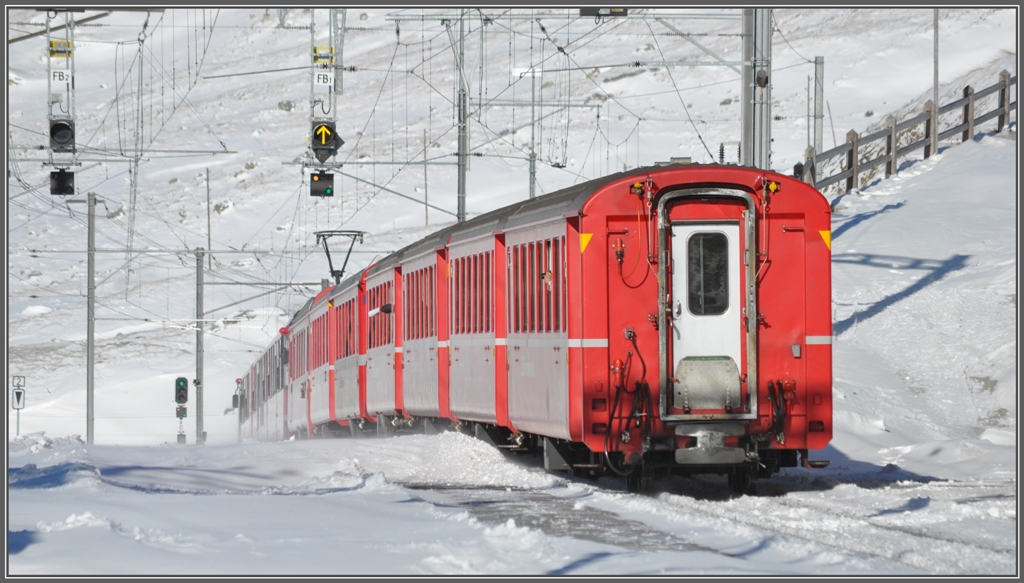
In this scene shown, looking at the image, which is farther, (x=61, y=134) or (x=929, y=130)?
(x=929, y=130)

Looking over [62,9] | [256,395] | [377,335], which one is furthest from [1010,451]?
[256,395]

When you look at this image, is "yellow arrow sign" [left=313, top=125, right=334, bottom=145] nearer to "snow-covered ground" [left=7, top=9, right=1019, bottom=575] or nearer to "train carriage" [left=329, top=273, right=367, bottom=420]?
"train carriage" [left=329, top=273, right=367, bottom=420]

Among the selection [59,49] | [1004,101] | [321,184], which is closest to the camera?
[59,49]

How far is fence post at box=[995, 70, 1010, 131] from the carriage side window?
25949mm

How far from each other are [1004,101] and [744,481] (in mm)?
26146

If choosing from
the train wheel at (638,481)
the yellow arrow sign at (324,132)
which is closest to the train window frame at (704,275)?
the train wheel at (638,481)

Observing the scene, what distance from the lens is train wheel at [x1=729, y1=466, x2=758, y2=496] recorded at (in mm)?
11703

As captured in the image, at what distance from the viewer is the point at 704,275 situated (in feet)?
37.3

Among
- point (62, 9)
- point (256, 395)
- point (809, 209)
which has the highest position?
point (62, 9)

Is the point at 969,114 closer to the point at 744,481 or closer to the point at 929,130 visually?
the point at 929,130

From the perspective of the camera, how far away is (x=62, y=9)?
23.8 m

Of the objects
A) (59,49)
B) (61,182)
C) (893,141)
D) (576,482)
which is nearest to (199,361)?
(59,49)

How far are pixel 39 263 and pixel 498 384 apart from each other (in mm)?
75753

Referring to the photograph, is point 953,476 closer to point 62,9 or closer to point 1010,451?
point 1010,451
